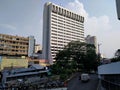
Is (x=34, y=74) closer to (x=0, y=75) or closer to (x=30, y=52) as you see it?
(x=0, y=75)

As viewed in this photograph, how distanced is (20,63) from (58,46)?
63.1 metres

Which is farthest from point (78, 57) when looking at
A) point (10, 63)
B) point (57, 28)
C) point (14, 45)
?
point (57, 28)

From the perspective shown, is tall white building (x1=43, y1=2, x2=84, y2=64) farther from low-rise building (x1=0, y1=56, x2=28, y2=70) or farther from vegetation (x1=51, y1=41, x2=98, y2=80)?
vegetation (x1=51, y1=41, x2=98, y2=80)

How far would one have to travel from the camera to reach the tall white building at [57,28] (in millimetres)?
141750

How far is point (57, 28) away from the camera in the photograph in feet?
493

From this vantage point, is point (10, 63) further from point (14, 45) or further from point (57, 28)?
point (57, 28)

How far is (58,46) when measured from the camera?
5846 inches

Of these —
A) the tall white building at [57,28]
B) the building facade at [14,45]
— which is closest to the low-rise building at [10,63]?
the building facade at [14,45]

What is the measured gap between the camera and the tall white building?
A: 465 ft

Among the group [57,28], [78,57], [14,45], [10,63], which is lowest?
[10,63]

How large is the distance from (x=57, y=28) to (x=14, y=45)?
5088 cm

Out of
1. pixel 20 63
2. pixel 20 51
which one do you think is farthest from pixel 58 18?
pixel 20 63

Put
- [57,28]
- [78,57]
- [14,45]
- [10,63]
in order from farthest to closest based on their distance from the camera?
1. [57,28]
2. [14,45]
3. [10,63]
4. [78,57]

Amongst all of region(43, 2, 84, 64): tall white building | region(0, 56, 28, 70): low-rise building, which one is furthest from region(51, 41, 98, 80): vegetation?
region(43, 2, 84, 64): tall white building
